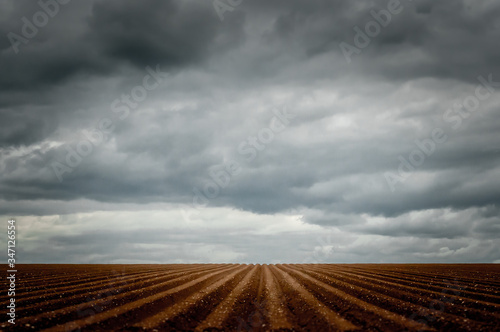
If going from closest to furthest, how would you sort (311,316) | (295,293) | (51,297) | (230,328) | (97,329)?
(97,329) < (230,328) < (311,316) < (51,297) < (295,293)

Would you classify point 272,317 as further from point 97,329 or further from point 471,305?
point 471,305

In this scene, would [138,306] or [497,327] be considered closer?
[497,327]

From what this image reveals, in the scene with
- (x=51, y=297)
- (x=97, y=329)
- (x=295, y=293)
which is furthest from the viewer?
(x=295, y=293)

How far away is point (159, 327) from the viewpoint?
1517 cm

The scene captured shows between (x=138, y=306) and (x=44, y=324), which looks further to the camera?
(x=138, y=306)

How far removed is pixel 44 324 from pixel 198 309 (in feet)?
25.8

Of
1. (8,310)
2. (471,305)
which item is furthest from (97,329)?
(471,305)

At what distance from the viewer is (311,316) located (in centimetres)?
1767

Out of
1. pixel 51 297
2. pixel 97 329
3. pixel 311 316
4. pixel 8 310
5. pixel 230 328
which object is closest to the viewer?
pixel 97 329

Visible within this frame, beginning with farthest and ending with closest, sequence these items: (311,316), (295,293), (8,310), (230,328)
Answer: (295,293), (8,310), (311,316), (230,328)

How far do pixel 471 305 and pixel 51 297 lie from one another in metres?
27.7

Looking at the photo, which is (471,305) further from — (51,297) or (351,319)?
(51,297)

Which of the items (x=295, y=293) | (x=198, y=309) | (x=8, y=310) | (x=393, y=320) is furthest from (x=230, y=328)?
(x=8, y=310)

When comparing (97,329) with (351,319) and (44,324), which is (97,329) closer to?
(44,324)
